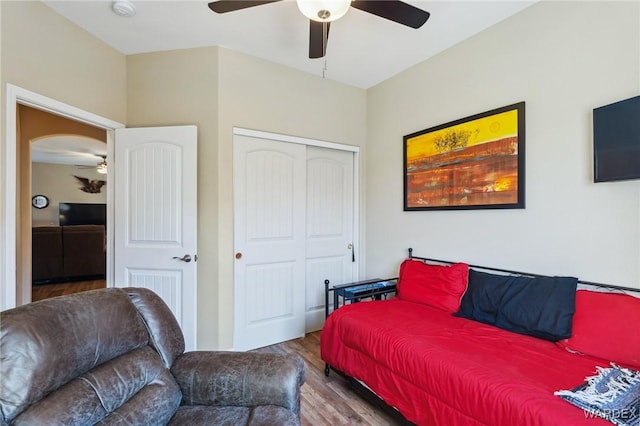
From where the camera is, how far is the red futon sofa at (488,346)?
→ 4.25ft

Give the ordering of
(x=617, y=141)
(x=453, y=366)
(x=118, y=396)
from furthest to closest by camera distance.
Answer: (x=617, y=141), (x=453, y=366), (x=118, y=396)

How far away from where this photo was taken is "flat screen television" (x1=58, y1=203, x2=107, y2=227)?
7.32m

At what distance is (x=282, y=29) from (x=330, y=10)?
108cm

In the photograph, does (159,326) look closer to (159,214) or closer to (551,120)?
(159,214)

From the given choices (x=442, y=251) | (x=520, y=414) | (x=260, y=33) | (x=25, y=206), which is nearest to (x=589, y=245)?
(x=442, y=251)

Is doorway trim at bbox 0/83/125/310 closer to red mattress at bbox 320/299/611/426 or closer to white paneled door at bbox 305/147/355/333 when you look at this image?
red mattress at bbox 320/299/611/426

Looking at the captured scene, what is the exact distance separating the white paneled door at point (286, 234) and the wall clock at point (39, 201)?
750 centimetres

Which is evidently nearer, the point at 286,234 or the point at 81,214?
the point at 286,234

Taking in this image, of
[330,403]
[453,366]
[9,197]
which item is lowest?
[330,403]

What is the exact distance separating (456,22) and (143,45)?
257cm

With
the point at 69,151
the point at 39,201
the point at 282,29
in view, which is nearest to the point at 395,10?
the point at 282,29

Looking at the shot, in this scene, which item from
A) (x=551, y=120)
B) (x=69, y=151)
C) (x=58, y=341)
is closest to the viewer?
(x=58, y=341)

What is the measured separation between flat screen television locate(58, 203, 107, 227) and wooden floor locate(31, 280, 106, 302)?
2378 mm

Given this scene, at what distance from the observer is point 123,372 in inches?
48.3
